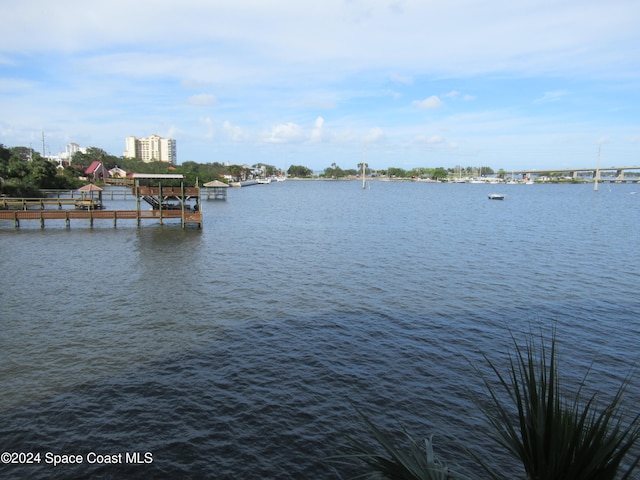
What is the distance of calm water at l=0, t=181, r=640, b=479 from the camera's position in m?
11.1

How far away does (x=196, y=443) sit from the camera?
431 inches

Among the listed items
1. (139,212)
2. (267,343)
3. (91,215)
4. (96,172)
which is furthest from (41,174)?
(267,343)

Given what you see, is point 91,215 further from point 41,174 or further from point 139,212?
point 41,174

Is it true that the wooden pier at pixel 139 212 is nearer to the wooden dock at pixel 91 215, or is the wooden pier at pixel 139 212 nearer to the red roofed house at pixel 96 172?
the wooden dock at pixel 91 215

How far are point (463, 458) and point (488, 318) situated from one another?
10191mm

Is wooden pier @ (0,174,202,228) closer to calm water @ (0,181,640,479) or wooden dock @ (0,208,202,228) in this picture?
wooden dock @ (0,208,202,228)

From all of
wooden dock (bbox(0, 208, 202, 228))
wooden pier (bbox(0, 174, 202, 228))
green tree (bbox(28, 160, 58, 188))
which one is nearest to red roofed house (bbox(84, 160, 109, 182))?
green tree (bbox(28, 160, 58, 188))

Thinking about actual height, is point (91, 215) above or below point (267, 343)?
above

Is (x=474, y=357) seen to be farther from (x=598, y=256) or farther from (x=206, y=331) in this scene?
(x=598, y=256)

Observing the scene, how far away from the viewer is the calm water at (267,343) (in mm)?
11070

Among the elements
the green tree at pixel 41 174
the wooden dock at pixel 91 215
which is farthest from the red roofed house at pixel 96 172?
the wooden dock at pixel 91 215

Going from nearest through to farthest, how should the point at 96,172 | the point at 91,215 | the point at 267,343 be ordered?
the point at 267,343 → the point at 91,215 → the point at 96,172

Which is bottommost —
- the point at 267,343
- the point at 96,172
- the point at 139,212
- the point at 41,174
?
the point at 267,343

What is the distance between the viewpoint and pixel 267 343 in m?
16.7
